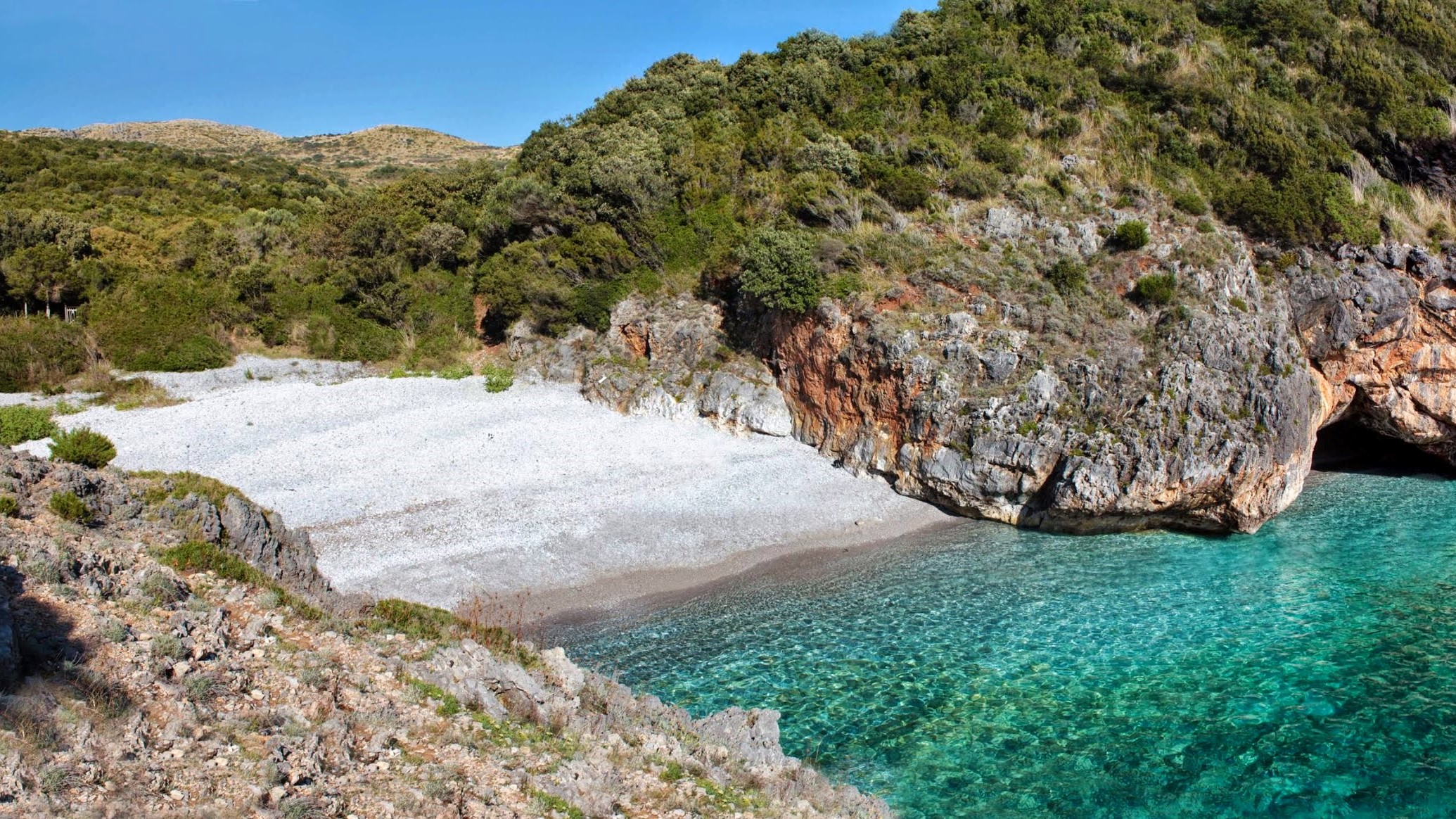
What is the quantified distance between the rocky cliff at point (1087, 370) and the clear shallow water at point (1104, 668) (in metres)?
1.69

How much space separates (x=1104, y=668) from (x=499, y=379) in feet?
64.5

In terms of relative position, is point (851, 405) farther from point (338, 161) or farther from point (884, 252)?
point (338, 161)

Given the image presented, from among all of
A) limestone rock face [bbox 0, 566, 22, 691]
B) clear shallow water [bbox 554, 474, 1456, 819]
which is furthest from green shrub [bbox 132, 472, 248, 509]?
clear shallow water [bbox 554, 474, 1456, 819]

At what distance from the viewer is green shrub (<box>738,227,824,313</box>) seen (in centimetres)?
2314

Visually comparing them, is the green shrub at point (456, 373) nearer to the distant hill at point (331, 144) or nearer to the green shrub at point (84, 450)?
the green shrub at point (84, 450)

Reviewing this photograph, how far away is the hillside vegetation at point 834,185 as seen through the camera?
2523 cm

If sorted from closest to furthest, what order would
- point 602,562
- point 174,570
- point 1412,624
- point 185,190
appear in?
point 174,570 < point 1412,624 < point 602,562 < point 185,190

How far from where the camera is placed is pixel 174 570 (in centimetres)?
959

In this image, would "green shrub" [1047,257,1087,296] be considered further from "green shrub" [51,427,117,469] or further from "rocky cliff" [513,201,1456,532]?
"green shrub" [51,427,117,469]

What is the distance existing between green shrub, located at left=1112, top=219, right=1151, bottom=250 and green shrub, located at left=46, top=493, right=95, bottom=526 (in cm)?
2474

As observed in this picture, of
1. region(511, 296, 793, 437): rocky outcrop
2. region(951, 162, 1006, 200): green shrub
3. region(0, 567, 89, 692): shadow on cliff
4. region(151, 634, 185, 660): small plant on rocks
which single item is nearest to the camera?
region(0, 567, 89, 692): shadow on cliff

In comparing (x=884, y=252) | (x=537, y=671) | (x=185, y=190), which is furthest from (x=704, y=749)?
(x=185, y=190)

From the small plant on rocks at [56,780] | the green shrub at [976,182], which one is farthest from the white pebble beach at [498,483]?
the green shrub at [976,182]

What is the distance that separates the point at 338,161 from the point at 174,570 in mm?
81375
